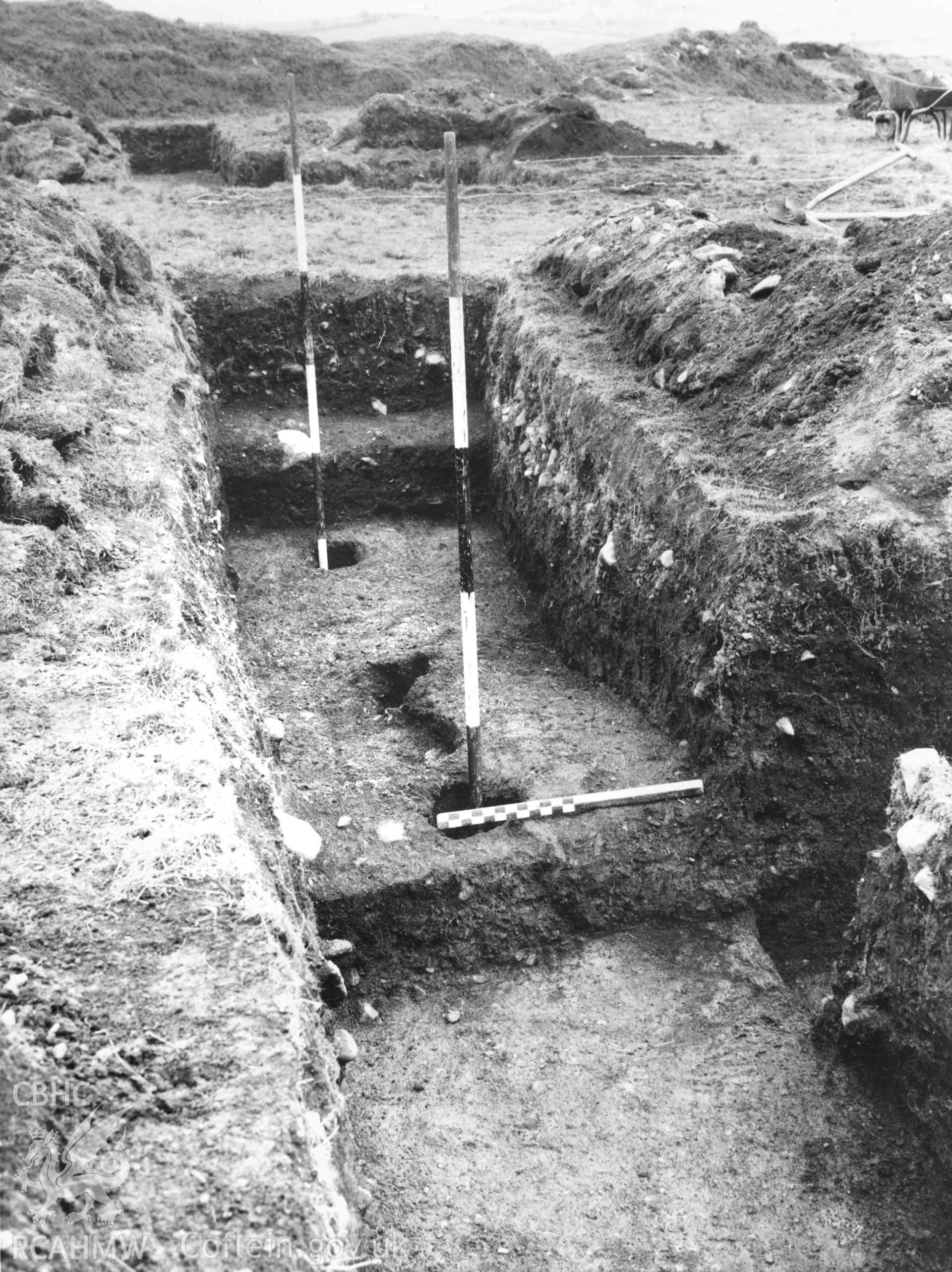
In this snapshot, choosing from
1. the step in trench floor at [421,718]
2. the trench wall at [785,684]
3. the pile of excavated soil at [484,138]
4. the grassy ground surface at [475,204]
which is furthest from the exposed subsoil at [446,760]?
the pile of excavated soil at [484,138]

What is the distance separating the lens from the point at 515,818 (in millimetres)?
3748

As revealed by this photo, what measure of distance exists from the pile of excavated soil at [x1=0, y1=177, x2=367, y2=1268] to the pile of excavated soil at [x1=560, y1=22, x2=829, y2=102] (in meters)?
19.5

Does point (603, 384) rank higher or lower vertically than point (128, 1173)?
higher

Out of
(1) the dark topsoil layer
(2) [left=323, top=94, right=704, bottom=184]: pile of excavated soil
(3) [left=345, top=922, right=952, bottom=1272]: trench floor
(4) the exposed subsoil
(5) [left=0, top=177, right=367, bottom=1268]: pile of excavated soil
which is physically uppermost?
(2) [left=323, top=94, right=704, bottom=184]: pile of excavated soil

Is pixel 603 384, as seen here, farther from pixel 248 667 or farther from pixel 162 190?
pixel 162 190

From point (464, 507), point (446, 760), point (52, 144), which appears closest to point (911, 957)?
point (446, 760)

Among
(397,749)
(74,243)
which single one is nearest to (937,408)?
(397,749)

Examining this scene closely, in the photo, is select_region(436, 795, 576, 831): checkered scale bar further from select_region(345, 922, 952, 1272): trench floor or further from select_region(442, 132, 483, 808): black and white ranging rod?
select_region(345, 922, 952, 1272): trench floor

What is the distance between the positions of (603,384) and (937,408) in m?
1.88

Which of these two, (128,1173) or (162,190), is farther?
(162,190)

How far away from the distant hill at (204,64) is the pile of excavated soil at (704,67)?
1412mm

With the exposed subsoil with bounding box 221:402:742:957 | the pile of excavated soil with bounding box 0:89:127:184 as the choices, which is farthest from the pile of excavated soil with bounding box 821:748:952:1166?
the pile of excavated soil with bounding box 0:89:127:184

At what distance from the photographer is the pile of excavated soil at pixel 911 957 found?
2676 mm

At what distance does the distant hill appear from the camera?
17703 mm
